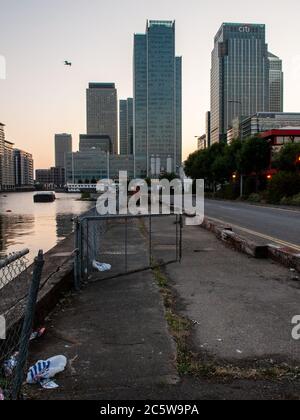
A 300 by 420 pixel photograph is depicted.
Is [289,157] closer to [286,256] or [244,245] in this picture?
[244,245]

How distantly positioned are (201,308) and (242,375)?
2544 mm

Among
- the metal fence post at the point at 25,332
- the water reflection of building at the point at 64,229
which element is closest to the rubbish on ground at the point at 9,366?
the metal fence post at the point at 25,332

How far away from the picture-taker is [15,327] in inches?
209

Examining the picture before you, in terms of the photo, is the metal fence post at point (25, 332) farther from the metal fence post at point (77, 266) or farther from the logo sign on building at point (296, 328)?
the metal fence post at point (77, 266)

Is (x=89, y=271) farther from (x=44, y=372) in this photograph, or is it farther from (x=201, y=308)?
(x=44, y=372)

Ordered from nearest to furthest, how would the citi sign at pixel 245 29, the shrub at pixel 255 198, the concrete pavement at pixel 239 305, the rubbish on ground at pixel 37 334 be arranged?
the concrete pavement at pixel 239 305 → the rubbish on ground at pixel 37 334 → the shrub at pixel 255 198 → the citi sign at pixel 245 29

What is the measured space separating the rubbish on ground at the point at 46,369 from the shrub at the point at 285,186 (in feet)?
143

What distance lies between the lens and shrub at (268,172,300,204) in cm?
4634

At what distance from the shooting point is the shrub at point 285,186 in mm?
46344

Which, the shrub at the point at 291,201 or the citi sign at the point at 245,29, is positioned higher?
the citi sign at the point at 245,29

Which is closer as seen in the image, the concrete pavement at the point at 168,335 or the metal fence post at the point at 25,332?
the metal fence post at the point at 25,332

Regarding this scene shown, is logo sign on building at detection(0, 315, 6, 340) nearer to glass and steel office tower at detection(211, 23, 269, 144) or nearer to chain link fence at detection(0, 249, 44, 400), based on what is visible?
chain link fence at detection(0, 249, 44, 400)

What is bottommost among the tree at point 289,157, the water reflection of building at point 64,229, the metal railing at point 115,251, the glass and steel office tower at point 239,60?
the water reflection of building at point 64,229

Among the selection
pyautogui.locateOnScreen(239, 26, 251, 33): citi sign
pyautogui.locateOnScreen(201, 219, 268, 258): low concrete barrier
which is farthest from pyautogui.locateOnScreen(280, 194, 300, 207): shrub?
pyautogui.locateOnScreen(239, 26, 251, 33): citi sign
